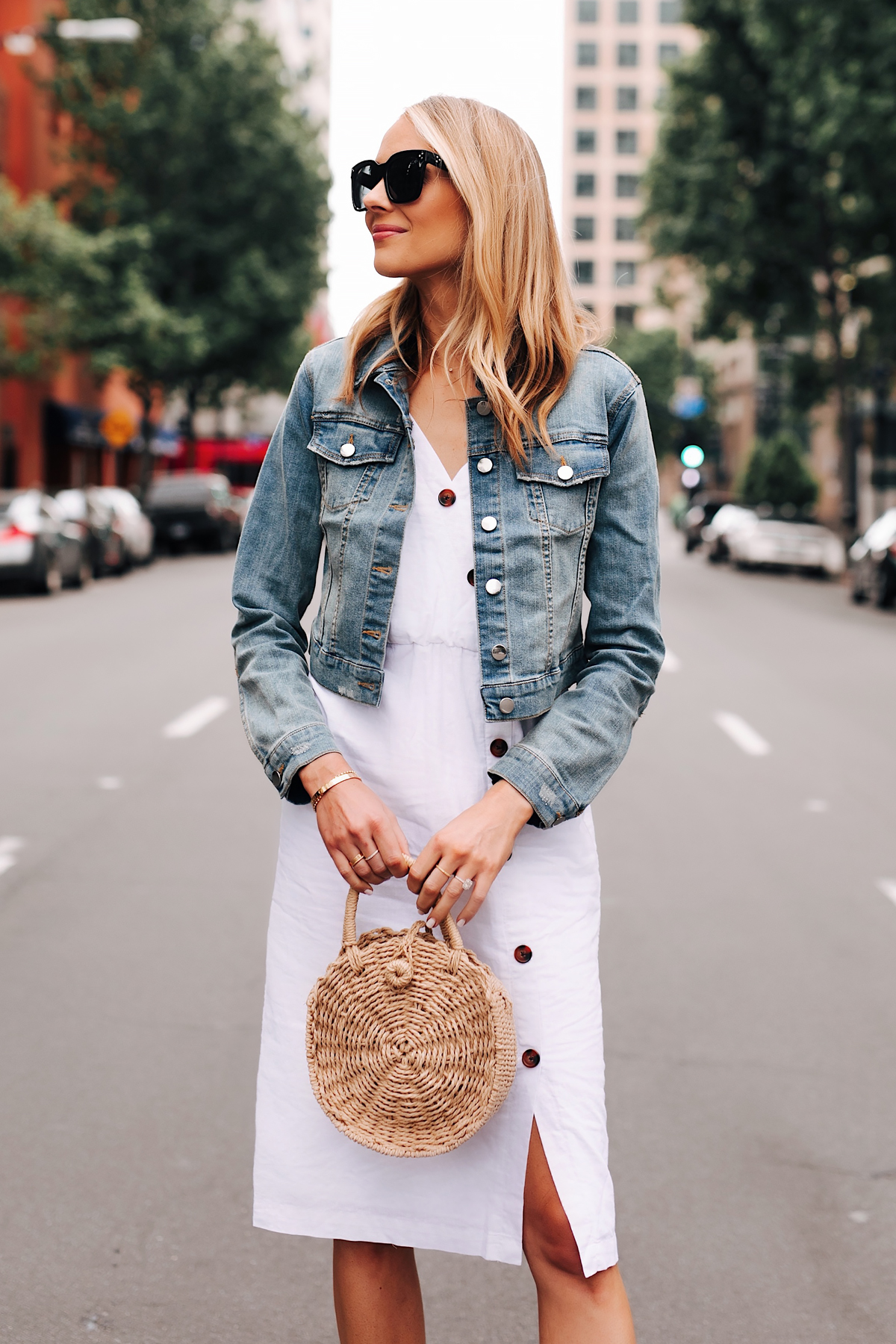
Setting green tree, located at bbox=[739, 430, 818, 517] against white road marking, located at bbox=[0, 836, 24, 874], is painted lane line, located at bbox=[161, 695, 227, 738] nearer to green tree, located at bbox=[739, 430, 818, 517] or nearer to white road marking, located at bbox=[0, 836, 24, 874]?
white road marking, located at bbox=[0, 836, 24, 874]

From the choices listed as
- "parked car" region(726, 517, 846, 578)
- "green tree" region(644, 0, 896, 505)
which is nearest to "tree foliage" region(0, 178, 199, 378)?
"green tree" region(644, 0, 896, 505)

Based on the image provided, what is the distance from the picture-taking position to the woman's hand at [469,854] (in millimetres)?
1957

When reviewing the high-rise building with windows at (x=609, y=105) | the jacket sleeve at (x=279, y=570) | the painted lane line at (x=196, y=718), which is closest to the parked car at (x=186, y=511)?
the painted lane line at (x=196, y=718)

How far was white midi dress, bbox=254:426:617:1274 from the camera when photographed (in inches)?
81.3

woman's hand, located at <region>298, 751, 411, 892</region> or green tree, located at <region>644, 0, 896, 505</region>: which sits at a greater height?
green tree, located at <region>644, 0, 896, 505</region>

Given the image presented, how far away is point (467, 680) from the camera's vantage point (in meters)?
2.11

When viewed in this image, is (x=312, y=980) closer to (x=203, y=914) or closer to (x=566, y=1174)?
(x=566, y=1174)

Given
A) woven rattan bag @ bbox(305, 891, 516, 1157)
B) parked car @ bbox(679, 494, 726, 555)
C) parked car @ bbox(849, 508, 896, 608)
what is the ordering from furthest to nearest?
parked car @ bbox(849, 508, 896, 608) < parked car @ bbox(679, 494, 726, 555) < woven rattan bag @ bbox(305, 891, 516, 1157)

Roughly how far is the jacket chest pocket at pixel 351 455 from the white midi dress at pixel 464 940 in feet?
0.15

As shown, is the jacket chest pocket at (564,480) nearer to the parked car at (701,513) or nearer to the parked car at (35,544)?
the parked car at (701,513)

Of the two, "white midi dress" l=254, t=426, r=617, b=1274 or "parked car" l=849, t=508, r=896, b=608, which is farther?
"parked car" l=849, t=508, r=896, b=608

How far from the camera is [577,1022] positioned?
2.09 meters

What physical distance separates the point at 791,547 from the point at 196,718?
22604mm

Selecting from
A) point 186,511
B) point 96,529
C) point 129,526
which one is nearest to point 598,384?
point 96,529
